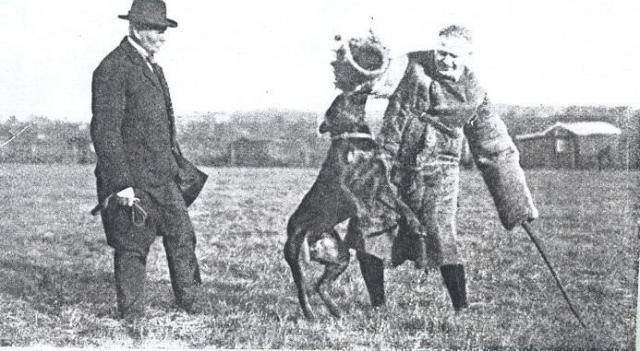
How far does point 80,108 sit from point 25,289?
4.92 feet

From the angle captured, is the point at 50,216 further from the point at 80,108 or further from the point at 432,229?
the point at 432,229

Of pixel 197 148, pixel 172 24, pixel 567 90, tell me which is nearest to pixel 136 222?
pixel 197 148

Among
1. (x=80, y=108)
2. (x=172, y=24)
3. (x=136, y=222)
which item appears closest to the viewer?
(x=136, y=222)

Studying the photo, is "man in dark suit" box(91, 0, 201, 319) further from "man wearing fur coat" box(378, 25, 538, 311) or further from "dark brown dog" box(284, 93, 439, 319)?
"man wearing fur coat" box(378, 25, 538, 311)

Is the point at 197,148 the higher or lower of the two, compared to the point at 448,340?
higher

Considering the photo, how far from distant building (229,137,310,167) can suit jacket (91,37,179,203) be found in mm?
889

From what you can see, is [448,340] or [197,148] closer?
[448,340]

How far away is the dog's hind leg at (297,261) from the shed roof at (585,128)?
79.7 inches

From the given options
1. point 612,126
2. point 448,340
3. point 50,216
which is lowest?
point 448,340

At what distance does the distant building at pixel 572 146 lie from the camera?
663cm

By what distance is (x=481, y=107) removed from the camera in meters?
6.42

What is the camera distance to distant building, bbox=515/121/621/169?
663cm

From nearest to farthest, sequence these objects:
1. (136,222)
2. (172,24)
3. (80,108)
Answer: (136,222) → (172,24) → (80,108)

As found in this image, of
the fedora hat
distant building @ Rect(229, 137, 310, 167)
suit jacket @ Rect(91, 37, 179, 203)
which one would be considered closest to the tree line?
distant building @ Rect(229, 137, 310, 167)
